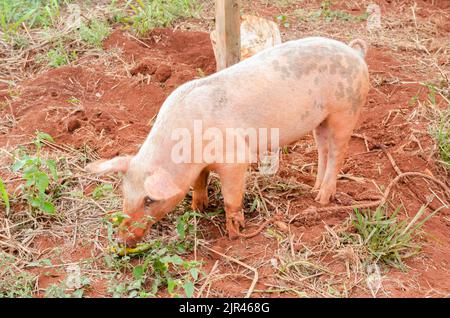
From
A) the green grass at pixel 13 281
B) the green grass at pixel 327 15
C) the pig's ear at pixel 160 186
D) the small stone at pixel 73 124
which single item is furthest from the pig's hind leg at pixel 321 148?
the green grass at pixel 327 15

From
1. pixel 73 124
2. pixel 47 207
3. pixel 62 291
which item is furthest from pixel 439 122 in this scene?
pixel 62 291

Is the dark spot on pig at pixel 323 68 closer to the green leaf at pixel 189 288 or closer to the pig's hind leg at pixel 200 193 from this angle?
the pig's hind leg at pixel 200 193

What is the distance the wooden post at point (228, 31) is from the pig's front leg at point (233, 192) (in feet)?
4.50

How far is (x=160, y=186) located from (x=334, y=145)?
1591 millimetres

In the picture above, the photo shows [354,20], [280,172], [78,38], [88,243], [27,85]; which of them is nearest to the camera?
[88,243]

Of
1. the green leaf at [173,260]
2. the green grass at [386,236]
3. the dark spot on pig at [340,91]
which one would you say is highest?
the dark spot on pig at [340,91]

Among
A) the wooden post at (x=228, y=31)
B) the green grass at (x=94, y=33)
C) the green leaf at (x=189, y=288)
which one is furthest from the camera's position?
the green grass at (x=94, y=33)

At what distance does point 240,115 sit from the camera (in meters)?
3.97

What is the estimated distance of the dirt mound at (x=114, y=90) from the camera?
17.6ft

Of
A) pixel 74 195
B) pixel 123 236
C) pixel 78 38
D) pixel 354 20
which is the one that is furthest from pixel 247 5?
pixel 123 236

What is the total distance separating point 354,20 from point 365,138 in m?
3.29

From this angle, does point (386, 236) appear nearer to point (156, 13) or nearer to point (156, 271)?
point (156, 271)
